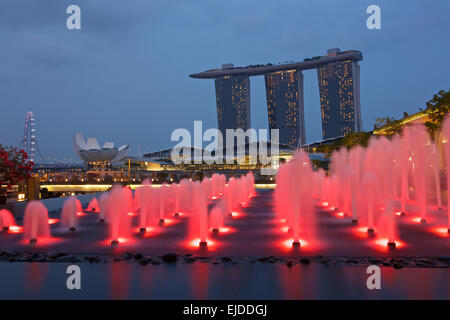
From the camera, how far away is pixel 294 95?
11575cm

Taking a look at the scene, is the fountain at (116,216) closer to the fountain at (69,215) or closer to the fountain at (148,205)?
the fountain at (148,205)

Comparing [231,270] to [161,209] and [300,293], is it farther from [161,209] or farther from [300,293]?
[161,209]

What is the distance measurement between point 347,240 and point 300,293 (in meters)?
3.87

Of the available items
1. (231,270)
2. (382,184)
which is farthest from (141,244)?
(382,184)

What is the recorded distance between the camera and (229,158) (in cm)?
7769

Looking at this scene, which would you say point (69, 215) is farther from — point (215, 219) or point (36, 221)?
point (215, 219)

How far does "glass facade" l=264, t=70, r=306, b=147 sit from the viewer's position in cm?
11569

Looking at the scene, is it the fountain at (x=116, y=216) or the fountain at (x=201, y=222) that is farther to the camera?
the fountain at (x=116, y=216)

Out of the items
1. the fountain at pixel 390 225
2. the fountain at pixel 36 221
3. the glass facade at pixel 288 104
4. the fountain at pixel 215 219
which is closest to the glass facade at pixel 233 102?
the glass facade at pixel 288 104

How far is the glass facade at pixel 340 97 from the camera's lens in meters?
105

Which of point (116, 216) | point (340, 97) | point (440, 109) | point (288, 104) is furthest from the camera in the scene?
point (288, 104)

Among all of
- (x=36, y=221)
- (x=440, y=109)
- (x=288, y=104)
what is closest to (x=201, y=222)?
(x=36, y=221)

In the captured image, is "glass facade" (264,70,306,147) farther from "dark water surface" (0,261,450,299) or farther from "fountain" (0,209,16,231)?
"dark water surface" (0,261,450,299)

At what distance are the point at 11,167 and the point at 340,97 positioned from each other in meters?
105
